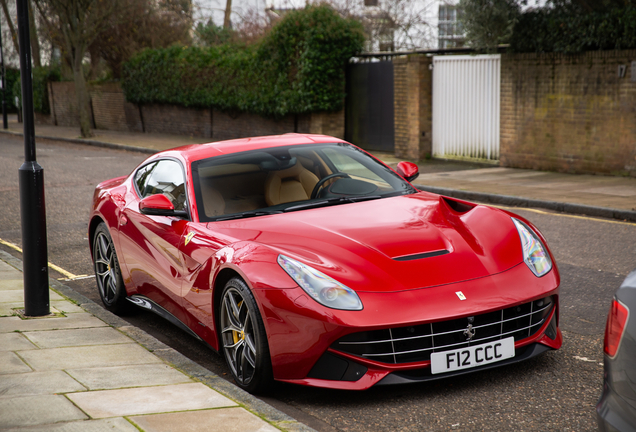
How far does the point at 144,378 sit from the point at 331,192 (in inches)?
72.8

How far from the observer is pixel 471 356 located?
3781 millimetres

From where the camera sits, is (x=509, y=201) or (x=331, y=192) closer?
(x=331, y=192)

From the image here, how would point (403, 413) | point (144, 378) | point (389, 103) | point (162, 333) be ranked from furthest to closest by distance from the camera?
point (389, 103) < point (162, 333) < point (144, 378) < point (403, 413)

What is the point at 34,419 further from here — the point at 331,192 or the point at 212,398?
the point at 331,192

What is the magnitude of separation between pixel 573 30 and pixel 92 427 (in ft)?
40.2

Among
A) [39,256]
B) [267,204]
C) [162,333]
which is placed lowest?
[162,333]

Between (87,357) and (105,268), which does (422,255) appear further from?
(105,268)

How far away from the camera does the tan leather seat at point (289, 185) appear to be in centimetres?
515

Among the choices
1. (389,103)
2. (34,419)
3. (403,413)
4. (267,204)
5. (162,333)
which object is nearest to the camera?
(34,419)

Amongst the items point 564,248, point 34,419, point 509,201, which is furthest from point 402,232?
point 509,201

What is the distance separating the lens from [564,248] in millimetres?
7781

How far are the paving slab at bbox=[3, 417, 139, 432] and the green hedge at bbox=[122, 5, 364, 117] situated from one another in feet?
55.8

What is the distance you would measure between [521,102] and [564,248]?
7657 millimetres

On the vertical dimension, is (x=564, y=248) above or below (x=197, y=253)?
below
